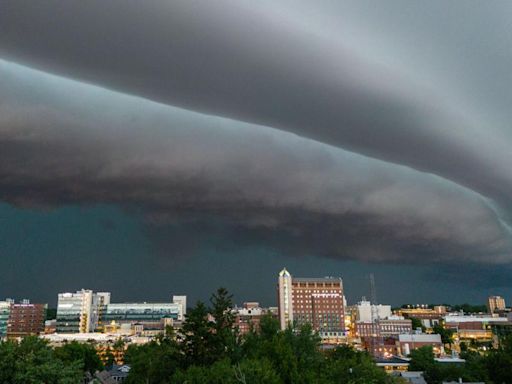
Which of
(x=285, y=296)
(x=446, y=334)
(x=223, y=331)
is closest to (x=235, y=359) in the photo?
(x=223, y=331)

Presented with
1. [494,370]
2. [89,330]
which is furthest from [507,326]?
[89,330]

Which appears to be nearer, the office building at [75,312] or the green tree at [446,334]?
the green tree at [446,334]

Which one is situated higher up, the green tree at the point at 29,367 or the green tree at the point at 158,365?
the green tree at the point at 29,367

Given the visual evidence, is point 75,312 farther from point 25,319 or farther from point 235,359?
point 235,359

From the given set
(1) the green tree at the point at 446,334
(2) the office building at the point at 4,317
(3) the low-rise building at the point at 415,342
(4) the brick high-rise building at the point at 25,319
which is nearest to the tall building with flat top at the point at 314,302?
(1) the green tree at the point at 446,334

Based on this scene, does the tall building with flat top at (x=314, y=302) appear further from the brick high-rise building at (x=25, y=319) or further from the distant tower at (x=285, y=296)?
the brick high-rise building at (x=25, y=319)

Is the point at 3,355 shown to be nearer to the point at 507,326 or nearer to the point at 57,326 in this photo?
the point at 507,326
